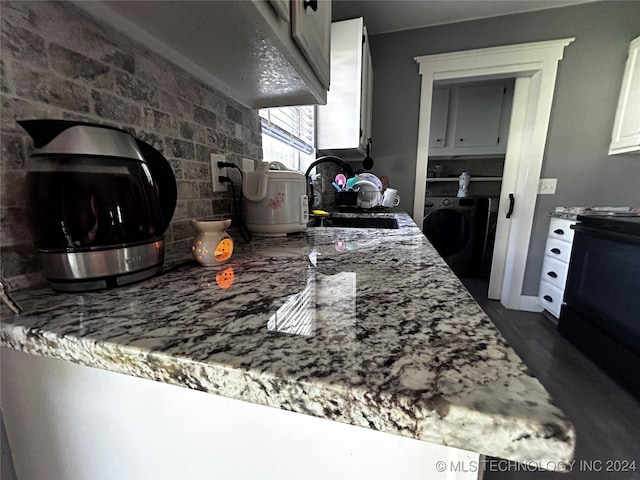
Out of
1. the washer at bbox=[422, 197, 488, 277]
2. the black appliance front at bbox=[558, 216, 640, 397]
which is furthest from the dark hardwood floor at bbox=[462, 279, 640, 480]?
the washer at bbox=[422, 197, 488, 277]

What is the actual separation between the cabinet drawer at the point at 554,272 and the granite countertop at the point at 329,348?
2.20 metres

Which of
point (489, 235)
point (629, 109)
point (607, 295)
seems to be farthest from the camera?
point (489, 235)

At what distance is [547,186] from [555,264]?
2.14 feet

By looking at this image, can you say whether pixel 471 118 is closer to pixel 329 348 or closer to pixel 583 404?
pixel 583 404

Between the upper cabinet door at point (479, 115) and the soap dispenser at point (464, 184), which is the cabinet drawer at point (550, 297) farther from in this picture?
the upper cabinet door at point (479, 115)

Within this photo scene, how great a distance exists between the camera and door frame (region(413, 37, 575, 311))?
2039 mm

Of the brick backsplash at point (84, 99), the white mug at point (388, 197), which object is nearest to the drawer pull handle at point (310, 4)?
the brick backsplash at point (84, 99)

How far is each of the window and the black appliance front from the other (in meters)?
1.85

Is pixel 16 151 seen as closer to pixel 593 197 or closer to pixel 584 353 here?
pixel 584 353

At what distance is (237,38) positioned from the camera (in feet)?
1.81

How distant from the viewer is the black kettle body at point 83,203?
364 millimetres

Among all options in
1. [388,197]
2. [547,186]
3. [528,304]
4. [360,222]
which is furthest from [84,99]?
[528,304]

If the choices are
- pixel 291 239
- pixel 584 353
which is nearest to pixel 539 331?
pixel 584 353

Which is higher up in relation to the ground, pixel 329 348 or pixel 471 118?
pixel 471 118
